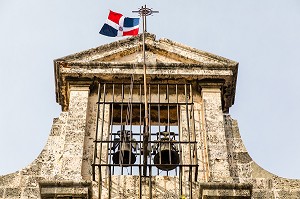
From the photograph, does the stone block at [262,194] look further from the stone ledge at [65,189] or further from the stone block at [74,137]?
the stone block at [74,137]

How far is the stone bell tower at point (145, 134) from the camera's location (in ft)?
30.0

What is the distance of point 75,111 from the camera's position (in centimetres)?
1014

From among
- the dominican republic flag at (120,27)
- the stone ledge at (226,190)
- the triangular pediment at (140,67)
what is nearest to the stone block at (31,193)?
the triangular pediment at (140,67)

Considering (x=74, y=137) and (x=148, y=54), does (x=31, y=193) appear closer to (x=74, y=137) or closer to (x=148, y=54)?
(x=74, y=137)

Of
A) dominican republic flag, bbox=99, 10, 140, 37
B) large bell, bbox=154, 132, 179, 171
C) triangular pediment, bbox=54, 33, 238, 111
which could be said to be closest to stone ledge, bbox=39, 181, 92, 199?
large bell, bbox=154, 132, 179, 171

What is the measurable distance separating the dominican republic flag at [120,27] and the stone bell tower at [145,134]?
0.64 ft

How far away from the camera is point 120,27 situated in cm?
1135

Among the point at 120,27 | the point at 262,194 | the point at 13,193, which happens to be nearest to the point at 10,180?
the point at 13,193

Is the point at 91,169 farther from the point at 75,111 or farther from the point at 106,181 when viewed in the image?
the point at 75,111

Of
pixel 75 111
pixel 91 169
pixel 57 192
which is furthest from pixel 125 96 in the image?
pixel 57 192

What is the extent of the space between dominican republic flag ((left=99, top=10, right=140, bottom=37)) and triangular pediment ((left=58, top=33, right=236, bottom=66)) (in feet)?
0.45

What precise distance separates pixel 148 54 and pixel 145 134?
2.51 m

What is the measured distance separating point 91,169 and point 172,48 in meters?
2.71

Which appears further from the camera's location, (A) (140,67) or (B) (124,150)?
(A) (140,67)
